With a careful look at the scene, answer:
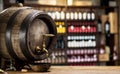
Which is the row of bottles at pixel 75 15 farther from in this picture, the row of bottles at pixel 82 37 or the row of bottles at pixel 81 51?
the row of bottles at pixel 81 51

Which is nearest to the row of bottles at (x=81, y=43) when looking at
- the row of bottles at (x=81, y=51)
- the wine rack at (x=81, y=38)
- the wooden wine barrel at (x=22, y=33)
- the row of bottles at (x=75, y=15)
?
the wine rack at (x=81, y=38)

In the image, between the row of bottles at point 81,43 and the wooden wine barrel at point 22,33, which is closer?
the wooden wine barrel at point 22,33

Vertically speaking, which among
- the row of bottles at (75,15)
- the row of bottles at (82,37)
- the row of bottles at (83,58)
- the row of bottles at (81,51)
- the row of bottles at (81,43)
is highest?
the row of bottles at (75,15)

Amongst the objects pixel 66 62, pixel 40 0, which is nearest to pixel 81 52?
pixel 66 62

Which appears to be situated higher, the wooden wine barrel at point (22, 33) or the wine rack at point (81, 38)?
the wooden wine barrel at point (22, 33)

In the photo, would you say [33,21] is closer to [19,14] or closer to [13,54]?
[19,14]

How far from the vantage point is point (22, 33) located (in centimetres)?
145

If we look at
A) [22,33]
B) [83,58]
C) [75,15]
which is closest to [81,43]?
[83,58]

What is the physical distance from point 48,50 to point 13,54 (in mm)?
211

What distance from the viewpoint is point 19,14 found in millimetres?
1575

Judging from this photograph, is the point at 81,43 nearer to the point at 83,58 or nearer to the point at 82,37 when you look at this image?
the point at 82,37

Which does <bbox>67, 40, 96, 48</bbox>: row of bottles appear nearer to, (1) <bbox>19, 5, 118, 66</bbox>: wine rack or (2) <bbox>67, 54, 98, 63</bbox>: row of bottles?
(1) <bbox>19, 5, 118, 66</bbox>: wine rack

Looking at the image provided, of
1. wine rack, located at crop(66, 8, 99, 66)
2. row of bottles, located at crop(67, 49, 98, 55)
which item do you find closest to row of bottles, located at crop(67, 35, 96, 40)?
wine rack, located at crop(66, 8, 99, 66)

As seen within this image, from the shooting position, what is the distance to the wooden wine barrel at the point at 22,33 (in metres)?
1.46
